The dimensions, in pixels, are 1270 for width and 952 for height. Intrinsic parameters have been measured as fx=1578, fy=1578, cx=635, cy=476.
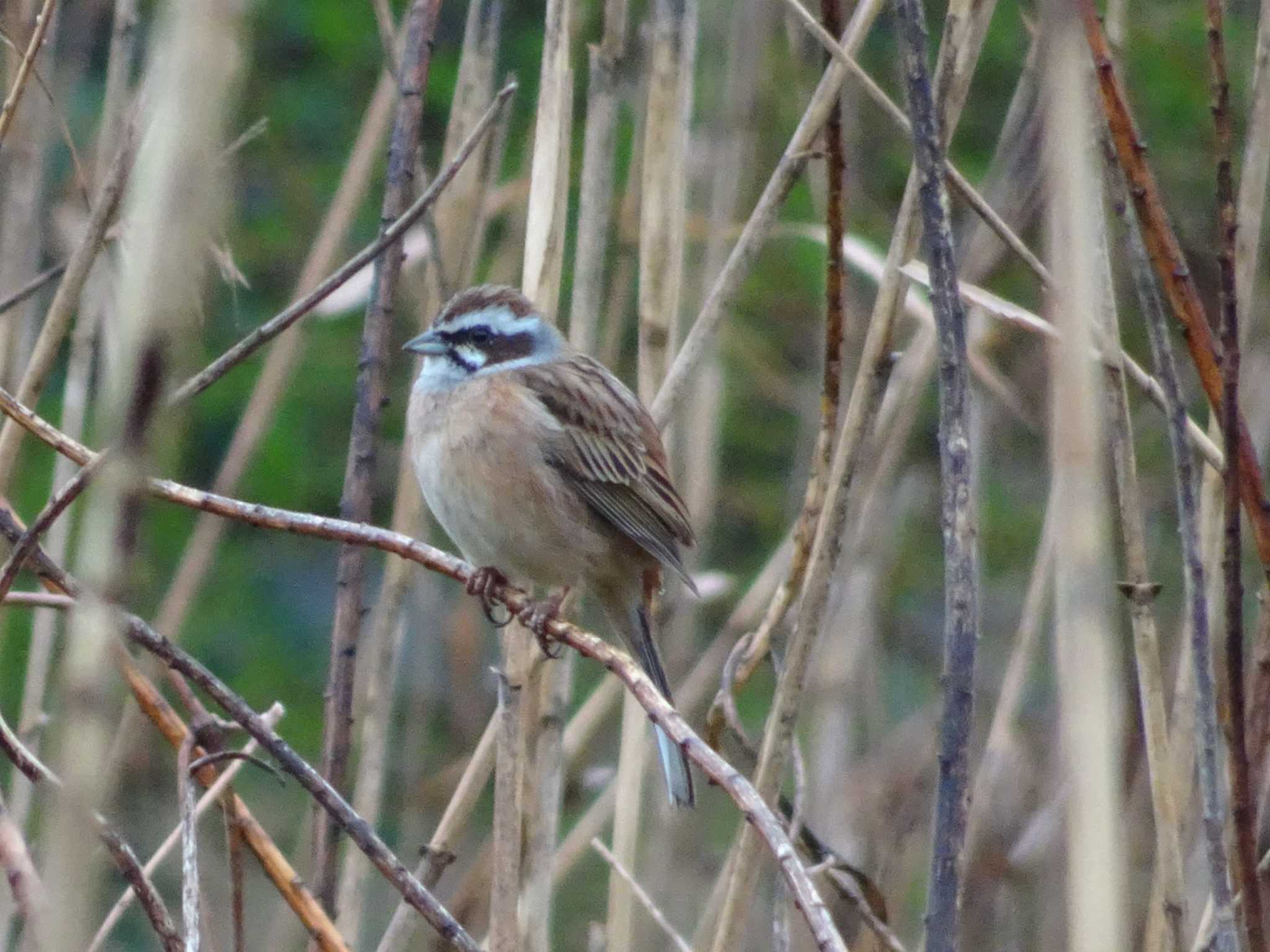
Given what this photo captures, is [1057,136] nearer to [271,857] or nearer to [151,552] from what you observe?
[271,857]

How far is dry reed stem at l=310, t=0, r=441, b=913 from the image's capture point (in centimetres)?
272

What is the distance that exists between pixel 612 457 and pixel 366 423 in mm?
926

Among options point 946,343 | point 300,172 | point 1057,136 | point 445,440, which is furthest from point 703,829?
point 1057,136

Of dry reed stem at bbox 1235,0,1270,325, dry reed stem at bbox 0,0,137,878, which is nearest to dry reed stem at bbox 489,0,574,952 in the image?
→ dry reed stem at bbox 0,0,137,878

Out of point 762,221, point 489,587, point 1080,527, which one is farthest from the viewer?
point 489,587

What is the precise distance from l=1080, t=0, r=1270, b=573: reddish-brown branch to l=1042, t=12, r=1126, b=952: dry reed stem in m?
0.73

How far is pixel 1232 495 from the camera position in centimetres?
200

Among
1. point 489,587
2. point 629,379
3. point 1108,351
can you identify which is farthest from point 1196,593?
point 629,379

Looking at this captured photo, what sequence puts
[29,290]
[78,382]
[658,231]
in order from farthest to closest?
[78,382] < [658,231] < [29,290]

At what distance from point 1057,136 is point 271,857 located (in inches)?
59.1

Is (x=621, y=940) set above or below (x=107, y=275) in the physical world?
below

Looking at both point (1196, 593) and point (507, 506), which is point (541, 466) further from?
point (1196, 593)

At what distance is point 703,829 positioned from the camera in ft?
15.8

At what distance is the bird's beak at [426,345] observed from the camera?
3455 mm
